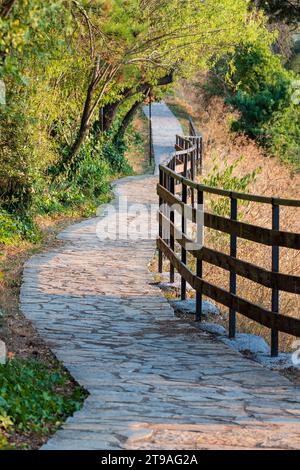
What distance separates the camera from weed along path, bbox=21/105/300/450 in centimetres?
559

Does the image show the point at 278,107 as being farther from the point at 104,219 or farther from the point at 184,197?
the point at 184,197

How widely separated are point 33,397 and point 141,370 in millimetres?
1445

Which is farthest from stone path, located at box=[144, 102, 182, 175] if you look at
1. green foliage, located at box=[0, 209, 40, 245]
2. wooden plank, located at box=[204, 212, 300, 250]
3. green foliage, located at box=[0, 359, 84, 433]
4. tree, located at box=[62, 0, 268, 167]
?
green foliage, located at box=[0, 359, 84, 433]

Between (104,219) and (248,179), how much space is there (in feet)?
9.57

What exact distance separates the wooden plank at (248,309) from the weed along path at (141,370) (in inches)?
14.8

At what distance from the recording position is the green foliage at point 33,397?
579cm

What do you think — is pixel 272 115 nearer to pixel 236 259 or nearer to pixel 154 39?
pixel 154 39

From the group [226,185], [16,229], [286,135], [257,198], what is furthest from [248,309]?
[286,135]

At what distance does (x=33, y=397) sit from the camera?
6336 millimetres

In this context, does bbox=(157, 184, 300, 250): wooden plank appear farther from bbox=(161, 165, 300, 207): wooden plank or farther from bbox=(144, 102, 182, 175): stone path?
bbox=(144, 102, 182, 175): stone path

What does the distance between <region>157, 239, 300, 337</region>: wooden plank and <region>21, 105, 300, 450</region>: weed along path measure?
38 centimetres

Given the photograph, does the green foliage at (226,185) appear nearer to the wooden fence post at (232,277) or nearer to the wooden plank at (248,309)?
the wooden plank at (248,309)

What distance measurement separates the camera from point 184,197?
11.0 metres

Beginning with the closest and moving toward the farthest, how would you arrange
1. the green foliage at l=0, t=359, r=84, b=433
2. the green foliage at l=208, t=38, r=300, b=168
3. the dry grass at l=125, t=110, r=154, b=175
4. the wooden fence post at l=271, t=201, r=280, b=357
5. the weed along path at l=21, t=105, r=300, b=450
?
the weed along path at l=21, t=105, r=300, b=450, the green foliage at l=0, t=359, r=84, b=433, the wooden fence post at l=271, t=201, r=280, b=357, the dry grass at l=125, t=110, r=154, b=175, the green foliage at l=208, t=38, r=300, b=168
